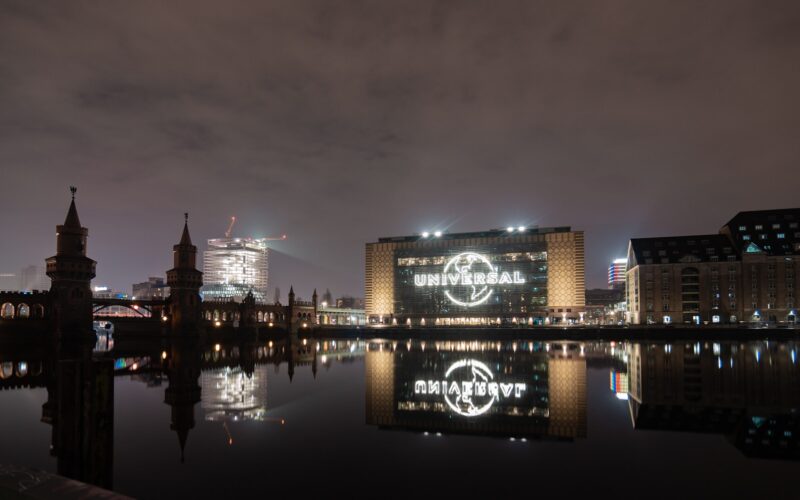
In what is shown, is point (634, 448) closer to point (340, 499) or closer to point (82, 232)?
point (340, 499)

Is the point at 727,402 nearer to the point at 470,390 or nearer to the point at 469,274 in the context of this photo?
the point at 470,390

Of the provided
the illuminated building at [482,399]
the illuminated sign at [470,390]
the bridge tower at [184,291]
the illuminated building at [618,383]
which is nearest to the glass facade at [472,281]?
the bridge tower at [184,291]

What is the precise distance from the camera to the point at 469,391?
111ft

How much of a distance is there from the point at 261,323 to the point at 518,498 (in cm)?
12267

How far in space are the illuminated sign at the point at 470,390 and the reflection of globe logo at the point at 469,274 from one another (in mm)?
140403

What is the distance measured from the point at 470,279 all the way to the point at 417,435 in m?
165

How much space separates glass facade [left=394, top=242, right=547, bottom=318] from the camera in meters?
180

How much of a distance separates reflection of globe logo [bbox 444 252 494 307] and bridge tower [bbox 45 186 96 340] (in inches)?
4692

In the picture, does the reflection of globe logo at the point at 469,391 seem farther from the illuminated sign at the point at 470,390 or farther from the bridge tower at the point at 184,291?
the bridge tower at the point at 184,291

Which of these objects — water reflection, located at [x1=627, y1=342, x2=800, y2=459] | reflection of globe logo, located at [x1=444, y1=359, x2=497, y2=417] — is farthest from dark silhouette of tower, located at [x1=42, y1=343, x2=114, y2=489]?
water reflection, located at [x1=627, y1=342, x2=800, y2=459]

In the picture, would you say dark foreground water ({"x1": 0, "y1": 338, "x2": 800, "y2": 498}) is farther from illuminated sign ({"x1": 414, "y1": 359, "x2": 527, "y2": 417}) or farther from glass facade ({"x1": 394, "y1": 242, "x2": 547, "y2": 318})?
glass facade ({"x1": 394, "y1": 242, "x2": 547, "y2": 318})

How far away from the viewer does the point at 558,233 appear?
180m

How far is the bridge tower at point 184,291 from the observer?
4208 inches

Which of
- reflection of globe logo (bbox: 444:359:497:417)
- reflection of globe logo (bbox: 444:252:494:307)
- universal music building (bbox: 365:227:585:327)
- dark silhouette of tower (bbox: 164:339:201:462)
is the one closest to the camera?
dark silhouette of tower (bbox: 164:339:201:462)
